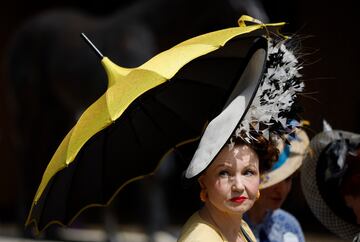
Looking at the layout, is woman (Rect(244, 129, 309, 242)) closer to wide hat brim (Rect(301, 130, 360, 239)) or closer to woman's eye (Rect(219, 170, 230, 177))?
wide hat brim (Rect(301, 130, 360, 239))

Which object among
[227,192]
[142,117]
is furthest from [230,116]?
[142,117]

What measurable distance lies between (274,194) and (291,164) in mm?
124

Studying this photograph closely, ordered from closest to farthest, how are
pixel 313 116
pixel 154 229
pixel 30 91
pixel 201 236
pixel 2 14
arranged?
pixel 201 236 < pixel 313 116 < pixel 154 229 < pixel 30 91 < pixel 2 14

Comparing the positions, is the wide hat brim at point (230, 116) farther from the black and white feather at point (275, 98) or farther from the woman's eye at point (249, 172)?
the woman's eye at point (249, 172)

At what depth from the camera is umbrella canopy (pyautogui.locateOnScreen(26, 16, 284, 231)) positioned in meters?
1.86

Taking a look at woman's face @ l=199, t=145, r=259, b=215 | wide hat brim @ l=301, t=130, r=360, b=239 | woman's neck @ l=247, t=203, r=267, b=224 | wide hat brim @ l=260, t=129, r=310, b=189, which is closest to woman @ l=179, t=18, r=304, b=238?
woman's face @ l=199, t=145, r=259, b=215

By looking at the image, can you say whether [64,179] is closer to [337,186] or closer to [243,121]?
[243,121]

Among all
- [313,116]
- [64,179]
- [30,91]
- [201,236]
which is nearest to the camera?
[201,236]

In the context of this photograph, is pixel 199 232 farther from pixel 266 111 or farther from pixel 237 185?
pixel 266 111

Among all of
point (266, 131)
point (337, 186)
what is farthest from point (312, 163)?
point (266, 131)

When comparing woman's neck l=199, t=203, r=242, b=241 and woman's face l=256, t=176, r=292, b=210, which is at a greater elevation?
woman's neck l=199, t=203, r=242, b=241

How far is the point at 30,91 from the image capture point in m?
6.02

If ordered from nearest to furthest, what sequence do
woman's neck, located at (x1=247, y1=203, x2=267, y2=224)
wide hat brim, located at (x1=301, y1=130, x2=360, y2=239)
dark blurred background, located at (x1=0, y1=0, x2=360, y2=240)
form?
wide hat brim, located at (x1=301, y1=130, x2=360, y2=239)
woman's neck, located at (x1=247, y1=203, x2=267, y2=224)
dark blurred background, located at (x1=0, y1=0, x2=360, y2=240)

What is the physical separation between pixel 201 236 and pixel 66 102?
4058 millimetres
